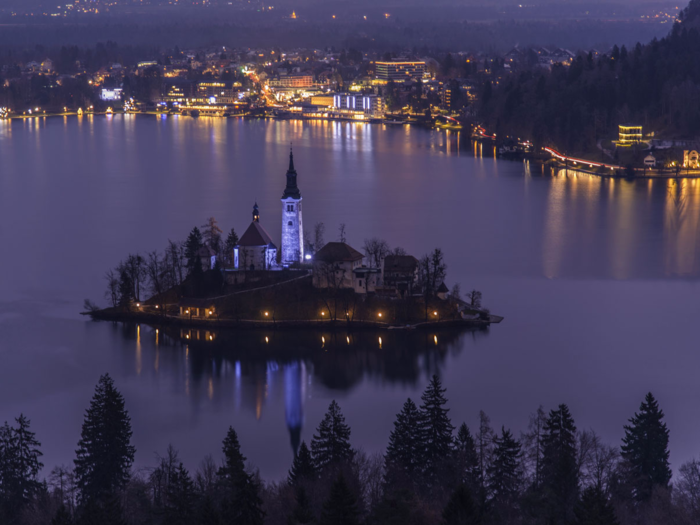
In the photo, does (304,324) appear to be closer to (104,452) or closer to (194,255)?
(194,255)

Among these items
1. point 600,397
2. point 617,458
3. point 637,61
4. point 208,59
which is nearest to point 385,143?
point 637,61

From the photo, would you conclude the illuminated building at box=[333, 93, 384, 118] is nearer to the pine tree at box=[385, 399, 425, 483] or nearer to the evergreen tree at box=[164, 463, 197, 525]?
the pine tree at box=[385, 399, 425, 483]

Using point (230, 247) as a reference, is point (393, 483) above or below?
below

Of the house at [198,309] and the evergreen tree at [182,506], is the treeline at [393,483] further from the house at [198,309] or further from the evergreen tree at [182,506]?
the house at [198,309]

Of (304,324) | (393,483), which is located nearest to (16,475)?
(393,483)

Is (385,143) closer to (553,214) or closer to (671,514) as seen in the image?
(553,214)

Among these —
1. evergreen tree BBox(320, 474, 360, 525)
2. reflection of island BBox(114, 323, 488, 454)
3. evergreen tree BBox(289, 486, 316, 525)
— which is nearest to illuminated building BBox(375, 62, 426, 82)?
reflection of island BBox(114, 323, 488, 454)

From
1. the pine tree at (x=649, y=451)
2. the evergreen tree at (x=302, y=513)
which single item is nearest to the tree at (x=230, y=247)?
the pine tree at (x=649, y=451)
